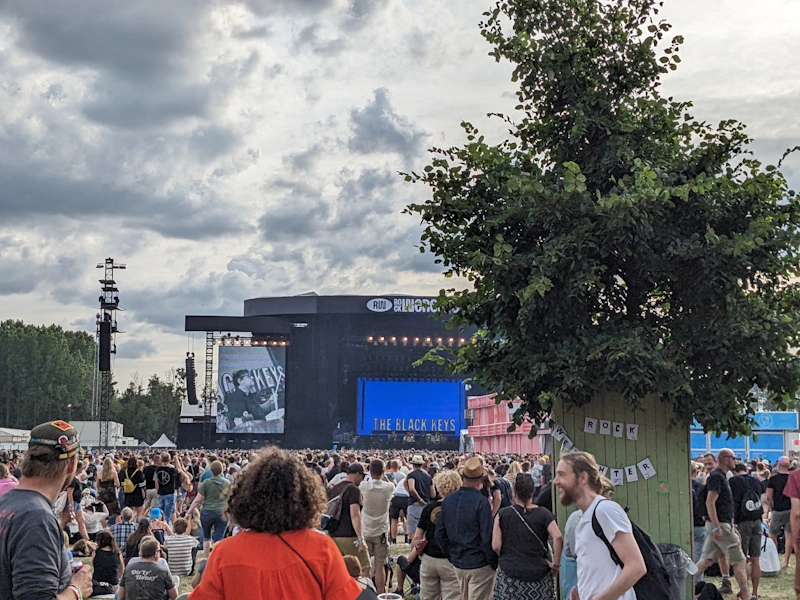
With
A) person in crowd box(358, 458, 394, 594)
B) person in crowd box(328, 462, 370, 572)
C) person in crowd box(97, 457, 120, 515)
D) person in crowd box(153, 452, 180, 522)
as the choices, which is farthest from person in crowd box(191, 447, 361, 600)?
person in crowd box(97, 457, 120, 515)

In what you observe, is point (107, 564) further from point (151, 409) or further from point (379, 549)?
point (151, 409)

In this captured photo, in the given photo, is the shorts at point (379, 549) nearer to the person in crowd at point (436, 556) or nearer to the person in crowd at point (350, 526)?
the person in crowd at point (350, 526)

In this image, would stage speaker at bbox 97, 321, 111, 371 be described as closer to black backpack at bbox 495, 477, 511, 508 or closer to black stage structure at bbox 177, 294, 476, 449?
black stage structure at bbox 177, 294, 476, 449

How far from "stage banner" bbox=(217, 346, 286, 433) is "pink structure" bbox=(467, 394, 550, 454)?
10994 mm

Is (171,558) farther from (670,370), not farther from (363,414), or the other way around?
(363,414)

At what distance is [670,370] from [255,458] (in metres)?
5.25

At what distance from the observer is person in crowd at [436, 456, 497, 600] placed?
709 centimetres

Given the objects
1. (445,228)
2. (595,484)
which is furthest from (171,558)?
→ (595,484)

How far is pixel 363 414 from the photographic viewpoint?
5144 cm

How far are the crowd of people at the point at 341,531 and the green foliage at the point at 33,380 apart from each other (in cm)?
8129

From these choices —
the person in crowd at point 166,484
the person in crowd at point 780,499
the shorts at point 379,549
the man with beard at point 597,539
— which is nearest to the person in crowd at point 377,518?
the shorts at point 379,549

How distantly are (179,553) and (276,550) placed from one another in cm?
859

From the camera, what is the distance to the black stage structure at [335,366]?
168 feet

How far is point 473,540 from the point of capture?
23.3ft
